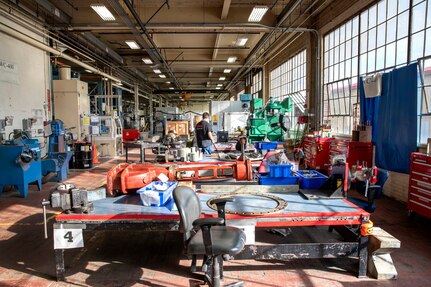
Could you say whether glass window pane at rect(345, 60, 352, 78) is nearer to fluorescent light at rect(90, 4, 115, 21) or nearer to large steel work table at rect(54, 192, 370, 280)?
large steel work table at rect(54, 192, 370, 280)

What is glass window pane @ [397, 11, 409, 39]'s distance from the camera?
4.90 m

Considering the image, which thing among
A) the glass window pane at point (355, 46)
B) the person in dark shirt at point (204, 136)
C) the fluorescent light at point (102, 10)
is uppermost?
the fluorescent light at point (102, 10)

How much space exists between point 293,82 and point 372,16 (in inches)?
174

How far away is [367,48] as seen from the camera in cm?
604

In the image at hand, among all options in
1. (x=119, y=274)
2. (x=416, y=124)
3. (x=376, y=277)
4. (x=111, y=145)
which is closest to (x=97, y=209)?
(x=119, y=274)

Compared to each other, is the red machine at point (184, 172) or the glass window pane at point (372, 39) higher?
the glass window pane at point (372, 39)

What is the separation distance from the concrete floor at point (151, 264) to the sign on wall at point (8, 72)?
3.59 metres

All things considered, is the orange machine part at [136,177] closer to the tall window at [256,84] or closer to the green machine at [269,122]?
the green machine at [269,122]

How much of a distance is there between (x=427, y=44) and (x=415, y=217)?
2.49 meters

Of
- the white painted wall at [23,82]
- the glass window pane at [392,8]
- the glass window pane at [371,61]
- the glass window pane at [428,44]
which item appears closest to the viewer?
the glass window pane at [428,44]

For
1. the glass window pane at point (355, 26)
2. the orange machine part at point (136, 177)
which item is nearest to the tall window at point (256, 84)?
the glass window pane at point (355, 26)

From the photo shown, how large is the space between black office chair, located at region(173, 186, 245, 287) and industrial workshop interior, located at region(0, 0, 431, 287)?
0.01 m

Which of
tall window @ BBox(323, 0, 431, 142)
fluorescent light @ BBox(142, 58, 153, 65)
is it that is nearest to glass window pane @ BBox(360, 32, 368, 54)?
tall window @ BBox(323, 0, 431, 142)

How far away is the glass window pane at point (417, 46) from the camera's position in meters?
4.52
